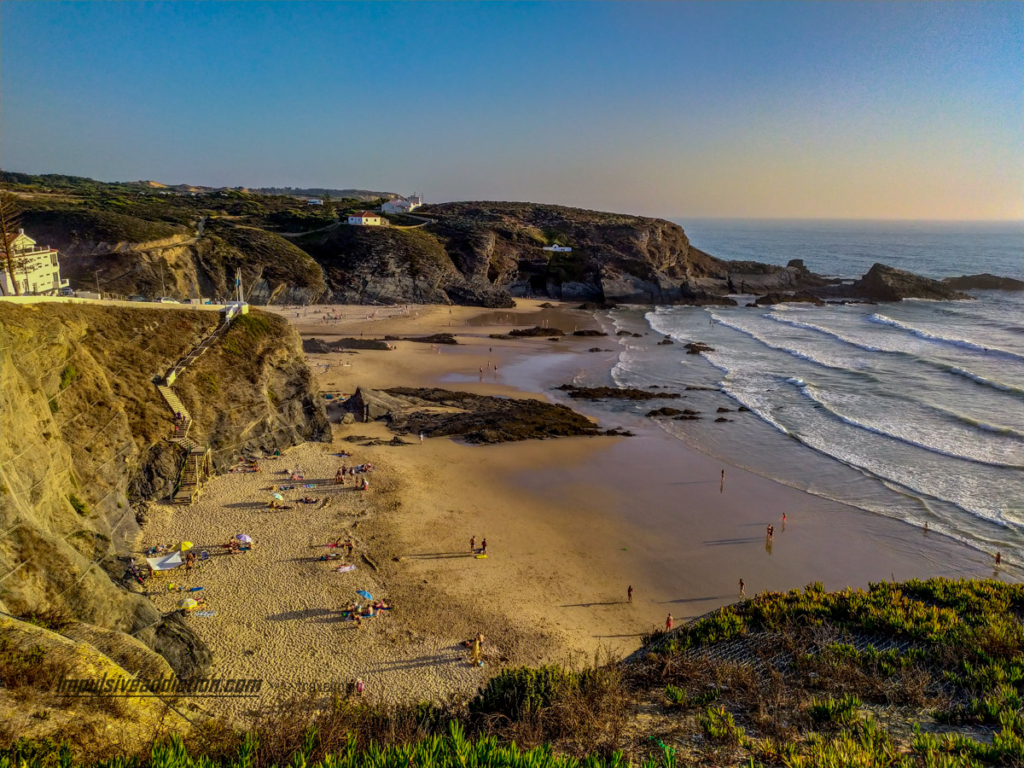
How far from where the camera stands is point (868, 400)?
3344 cm

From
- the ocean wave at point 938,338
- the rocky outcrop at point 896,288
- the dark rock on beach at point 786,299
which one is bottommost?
the ocean wave at point 938,338

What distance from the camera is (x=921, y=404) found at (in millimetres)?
32406

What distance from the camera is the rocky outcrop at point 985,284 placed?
78750mm

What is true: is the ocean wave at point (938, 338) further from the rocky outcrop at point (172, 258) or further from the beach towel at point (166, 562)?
the rocky outcrop at point (172, 258)

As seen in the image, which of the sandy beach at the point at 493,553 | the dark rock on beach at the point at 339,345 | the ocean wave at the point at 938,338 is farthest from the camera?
the ocean wave at the point at 938,338

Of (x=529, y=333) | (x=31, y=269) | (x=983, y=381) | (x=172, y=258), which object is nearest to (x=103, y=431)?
(x=31, y=269)

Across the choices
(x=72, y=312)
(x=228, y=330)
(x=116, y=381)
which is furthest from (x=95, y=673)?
(x=228, y=330)

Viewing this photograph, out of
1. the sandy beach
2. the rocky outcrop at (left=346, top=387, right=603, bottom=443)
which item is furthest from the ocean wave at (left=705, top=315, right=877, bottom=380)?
the rocky outcrop at (left=346, top=387, right=603, bottom=443)

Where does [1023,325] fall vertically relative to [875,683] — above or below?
above

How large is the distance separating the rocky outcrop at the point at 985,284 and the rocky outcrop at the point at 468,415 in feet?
238

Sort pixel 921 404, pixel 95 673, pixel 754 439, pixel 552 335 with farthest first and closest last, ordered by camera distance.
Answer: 1. pixel 552 335
2. pixel 921 404
3. pixel 754 439
4. pixel 95 673

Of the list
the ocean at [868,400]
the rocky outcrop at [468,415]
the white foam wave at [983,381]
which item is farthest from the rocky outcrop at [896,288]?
the rocky outcrop at [468,415]

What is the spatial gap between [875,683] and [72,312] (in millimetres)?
23665

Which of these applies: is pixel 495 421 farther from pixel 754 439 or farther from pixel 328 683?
pixel 328 683
